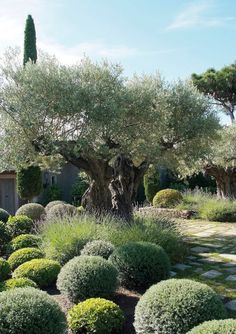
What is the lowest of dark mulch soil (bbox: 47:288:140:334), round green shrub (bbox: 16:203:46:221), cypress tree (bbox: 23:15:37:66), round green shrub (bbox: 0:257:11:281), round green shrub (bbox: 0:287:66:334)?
dark mulch soil (bbox: 47:288:140:334)

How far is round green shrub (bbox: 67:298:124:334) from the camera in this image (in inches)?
171

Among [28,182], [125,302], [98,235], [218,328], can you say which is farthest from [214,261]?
[28,182]

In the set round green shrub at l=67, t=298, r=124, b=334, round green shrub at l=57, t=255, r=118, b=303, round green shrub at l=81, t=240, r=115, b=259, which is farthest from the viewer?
round green shrub at l=81, t=240, r=115, b=259

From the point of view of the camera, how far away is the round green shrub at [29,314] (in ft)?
12.1

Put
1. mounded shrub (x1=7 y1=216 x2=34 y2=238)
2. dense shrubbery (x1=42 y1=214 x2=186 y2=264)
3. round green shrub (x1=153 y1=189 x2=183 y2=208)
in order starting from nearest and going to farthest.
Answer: dense shrubbery (x1=42 y1=214 x2=186 y2=264) < mounded shrub (x1=7 y1=216 x2=34 y2=238) < round green shrub (x1=153 y1=189 x2=183 y2=208)

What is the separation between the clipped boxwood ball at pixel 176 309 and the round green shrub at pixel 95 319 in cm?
35

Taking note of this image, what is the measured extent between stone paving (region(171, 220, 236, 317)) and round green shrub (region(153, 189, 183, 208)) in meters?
4.26

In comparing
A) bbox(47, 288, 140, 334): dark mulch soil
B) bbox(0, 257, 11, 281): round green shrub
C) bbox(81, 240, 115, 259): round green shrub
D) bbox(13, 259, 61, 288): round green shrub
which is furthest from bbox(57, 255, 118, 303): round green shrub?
bbox(0, 257, 11, 281): round green shrub

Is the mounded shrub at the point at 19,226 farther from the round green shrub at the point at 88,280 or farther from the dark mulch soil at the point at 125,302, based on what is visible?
the round green shrub at the point at 88,280

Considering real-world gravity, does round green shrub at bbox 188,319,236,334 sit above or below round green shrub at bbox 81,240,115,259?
below

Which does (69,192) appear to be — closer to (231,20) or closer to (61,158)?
(61,158)

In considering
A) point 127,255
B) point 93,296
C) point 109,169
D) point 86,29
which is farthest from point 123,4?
point 93,296

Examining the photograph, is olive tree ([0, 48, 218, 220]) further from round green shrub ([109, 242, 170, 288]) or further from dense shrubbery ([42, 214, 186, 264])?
round green shrub ([109, 242, 170, 288])

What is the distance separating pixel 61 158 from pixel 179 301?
707 centimetres
